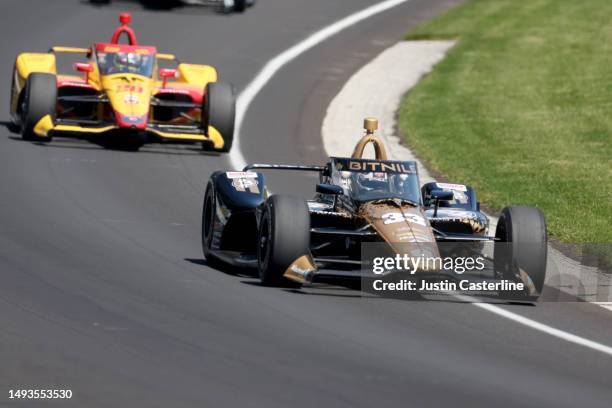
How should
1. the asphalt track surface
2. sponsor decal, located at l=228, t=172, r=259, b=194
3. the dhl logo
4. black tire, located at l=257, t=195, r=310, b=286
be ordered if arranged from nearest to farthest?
the asphalt track surface → black tire, located at l=257, t=195, r=310, b=286 → sponsor decal, located at l=228, t=172, r=259, b=194 → the dhl logo

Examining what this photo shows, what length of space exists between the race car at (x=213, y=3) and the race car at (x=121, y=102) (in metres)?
12.8

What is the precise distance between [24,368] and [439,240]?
497 centimetres

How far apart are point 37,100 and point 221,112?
290cm

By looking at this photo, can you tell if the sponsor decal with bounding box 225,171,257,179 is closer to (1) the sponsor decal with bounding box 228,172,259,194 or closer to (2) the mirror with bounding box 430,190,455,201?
(1) the sponsor decal with bounding box 228,172,259,194

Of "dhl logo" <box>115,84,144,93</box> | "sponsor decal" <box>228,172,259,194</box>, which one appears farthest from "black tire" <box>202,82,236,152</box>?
"sponsor decal" <box>228,172,259,194</box>

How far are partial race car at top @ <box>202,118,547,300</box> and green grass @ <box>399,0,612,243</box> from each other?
10.9 feet

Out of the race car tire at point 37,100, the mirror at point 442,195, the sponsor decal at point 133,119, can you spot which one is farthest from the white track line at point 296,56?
the race car tire at point 37,100

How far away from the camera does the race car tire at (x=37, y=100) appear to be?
961 inches

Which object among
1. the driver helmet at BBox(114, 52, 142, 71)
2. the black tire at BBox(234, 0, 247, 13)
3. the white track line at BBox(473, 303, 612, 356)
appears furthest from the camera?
the black tire at BBox(234, 0, 247, 13)

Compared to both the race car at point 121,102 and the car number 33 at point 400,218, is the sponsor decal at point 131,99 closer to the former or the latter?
the race car at point 121,102

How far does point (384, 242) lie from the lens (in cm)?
1482

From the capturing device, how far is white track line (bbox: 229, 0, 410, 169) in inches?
1021

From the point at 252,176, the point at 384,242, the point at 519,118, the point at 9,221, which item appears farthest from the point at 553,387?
the point at 519,118

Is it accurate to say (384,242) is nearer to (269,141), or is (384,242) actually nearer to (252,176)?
(252,176)
